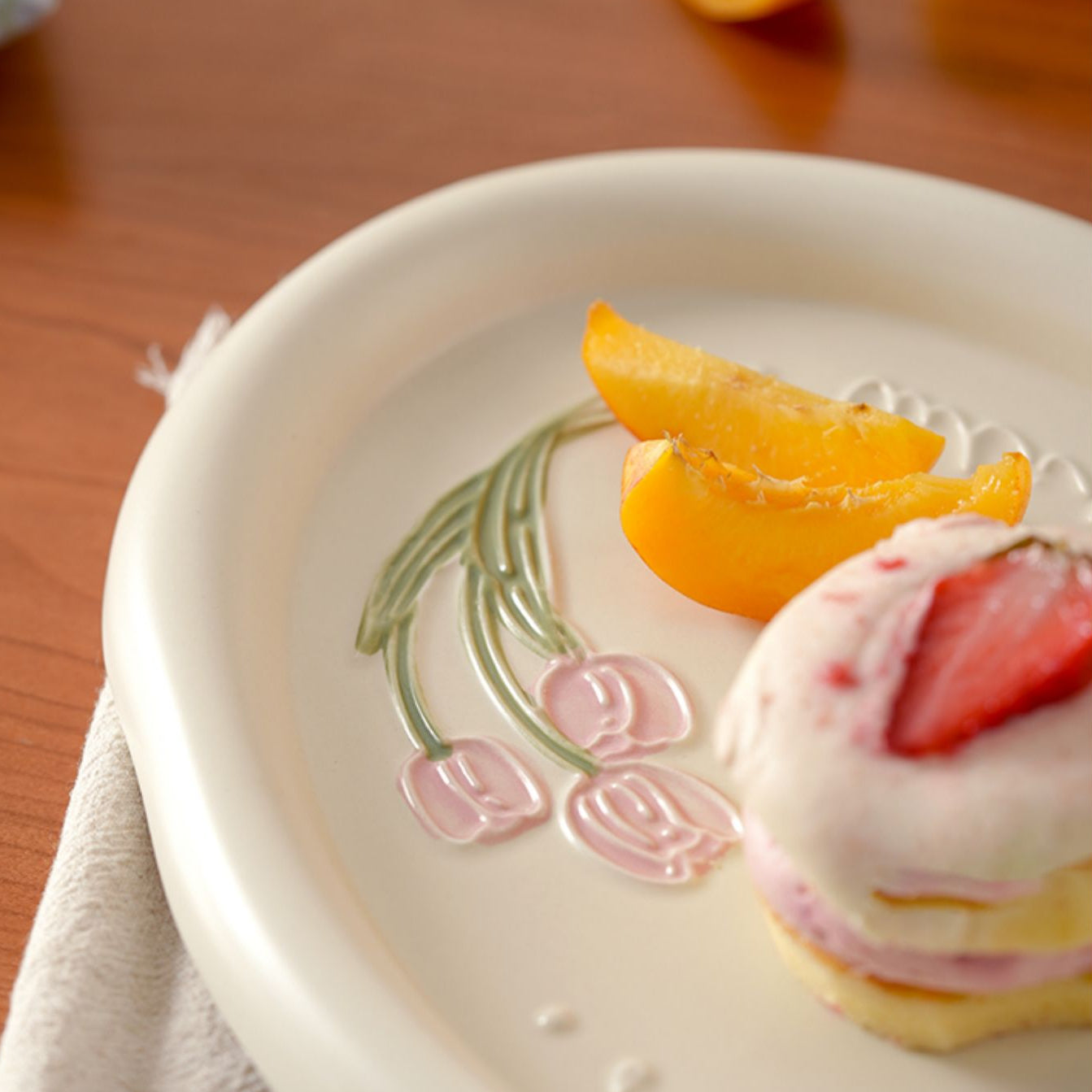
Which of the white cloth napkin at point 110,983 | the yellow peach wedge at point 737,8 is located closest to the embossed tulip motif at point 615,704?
the white cloth napkin at point 110,983

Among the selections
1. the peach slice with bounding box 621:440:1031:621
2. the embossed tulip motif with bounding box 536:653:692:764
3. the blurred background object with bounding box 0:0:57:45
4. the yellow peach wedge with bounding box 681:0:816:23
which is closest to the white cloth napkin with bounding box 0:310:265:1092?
the embossed tulip motif with bounding box 536:653:692:764

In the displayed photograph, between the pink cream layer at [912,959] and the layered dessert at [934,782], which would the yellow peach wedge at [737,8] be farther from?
the pink cream layer at [912,959]

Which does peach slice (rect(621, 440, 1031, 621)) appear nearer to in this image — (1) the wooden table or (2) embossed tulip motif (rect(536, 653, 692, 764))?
(2) embossed tulip motif (rect(536, 653, 692, 764))

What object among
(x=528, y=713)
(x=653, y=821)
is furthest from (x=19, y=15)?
(x=653, y=821)

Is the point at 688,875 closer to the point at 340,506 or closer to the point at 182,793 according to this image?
Answer: the point at 182,793

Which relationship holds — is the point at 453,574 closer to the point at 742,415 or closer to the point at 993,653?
the point at 742,415
